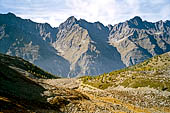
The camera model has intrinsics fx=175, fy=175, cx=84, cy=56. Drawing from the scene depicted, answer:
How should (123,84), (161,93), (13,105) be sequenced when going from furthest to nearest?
(123,84)
(161,93)
(13,105)

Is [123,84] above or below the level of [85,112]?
above

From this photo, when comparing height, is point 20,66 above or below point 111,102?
above

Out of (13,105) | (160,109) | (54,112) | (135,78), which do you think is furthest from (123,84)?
(13,105)

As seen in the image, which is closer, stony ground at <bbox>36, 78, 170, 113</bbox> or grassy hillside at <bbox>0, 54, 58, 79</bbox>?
stony ground at <bbox>36, 78, 170, 113</bbox>

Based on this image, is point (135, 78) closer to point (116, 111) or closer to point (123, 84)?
point (123, 84)

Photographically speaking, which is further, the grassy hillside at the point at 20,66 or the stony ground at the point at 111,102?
the grassy hillside at the point at 20,66

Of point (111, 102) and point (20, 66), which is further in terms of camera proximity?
point (20, 66)

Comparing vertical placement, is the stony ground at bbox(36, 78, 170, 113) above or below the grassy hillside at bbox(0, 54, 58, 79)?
below

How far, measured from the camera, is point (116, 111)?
40.0m

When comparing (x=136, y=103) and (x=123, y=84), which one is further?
(x=123, y=84)

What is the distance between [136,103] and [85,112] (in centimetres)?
2151

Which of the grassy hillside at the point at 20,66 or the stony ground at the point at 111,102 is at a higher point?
the grassy hillside at the point at 20,66

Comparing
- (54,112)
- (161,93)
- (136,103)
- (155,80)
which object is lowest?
(54,112)

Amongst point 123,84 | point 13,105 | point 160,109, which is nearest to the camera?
point 13,105
